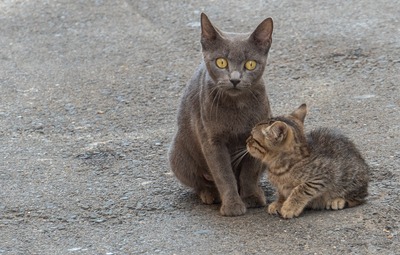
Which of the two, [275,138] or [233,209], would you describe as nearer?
[275,138]

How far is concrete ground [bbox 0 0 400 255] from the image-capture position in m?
5.23

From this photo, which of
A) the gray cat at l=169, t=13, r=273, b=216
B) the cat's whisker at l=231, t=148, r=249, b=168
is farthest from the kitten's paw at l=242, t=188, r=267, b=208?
the cat's whisker at l=231, t=148, r=249, b=168

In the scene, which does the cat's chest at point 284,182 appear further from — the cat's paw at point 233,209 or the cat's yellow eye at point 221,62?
the cat's yellow eye at point 221,62

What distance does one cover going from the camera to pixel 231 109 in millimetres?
5637

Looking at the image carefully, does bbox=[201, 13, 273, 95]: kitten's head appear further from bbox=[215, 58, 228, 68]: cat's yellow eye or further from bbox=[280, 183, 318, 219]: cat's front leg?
bbox=[280, 183, 318, 219]: cat's front leg

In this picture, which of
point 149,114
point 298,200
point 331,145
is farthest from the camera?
point 149,114

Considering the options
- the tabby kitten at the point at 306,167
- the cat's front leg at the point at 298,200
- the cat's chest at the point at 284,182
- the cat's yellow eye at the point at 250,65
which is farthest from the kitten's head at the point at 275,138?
the cat's yellow eye at the point at 250,65

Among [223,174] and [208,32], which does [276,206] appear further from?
[208,32]

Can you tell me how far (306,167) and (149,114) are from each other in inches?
95.8

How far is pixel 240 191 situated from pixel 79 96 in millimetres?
2594

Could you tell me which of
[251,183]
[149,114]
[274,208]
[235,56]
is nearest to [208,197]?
[251,183]

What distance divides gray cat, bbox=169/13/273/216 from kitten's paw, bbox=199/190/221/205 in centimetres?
10

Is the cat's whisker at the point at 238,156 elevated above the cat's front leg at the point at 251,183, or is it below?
above

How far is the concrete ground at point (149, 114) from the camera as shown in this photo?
5227mm
